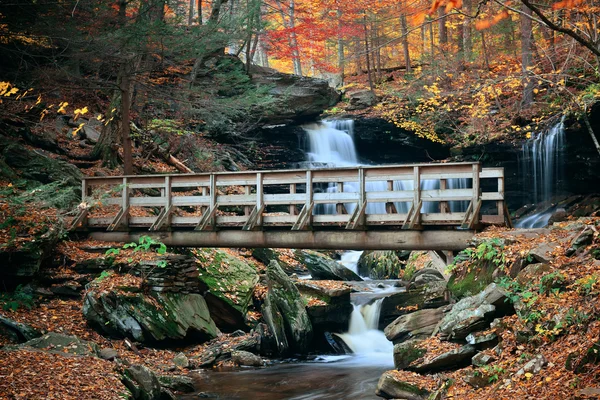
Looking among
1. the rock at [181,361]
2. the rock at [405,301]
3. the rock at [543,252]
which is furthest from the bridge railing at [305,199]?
the rock at [181,361]

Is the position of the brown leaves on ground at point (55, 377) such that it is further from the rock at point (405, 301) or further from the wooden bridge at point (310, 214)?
the rock at point (405, 301)

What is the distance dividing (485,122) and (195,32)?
12.0 metres

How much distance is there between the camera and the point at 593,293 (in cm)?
657

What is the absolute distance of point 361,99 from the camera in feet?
91.0

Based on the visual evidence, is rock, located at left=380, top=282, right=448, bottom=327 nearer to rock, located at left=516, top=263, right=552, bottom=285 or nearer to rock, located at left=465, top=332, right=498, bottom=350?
rock, located at left=516, top=263, right=552, bottom=285

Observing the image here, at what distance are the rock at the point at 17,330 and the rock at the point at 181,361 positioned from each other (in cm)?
256

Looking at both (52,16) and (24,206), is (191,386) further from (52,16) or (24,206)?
(52,16)

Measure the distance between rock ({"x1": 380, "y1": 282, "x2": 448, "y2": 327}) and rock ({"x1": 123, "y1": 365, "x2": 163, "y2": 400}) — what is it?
21.0ft

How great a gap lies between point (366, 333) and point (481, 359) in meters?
A: 6.15

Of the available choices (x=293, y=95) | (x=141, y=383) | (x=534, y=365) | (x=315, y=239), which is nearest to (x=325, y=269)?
(x=315, y=239)

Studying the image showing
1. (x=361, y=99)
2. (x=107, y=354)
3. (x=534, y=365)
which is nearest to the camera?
(x=534, y=365)

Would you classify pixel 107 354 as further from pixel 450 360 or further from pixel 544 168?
pixel 544 168

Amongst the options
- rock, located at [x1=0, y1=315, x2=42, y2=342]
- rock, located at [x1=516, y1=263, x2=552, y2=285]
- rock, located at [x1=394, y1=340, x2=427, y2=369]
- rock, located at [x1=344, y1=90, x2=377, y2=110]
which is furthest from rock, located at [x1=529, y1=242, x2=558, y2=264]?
rock, located at [x1=344, y1=90, x2=377, y2=110]

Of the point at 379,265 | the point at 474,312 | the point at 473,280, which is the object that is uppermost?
the point at 473,280
